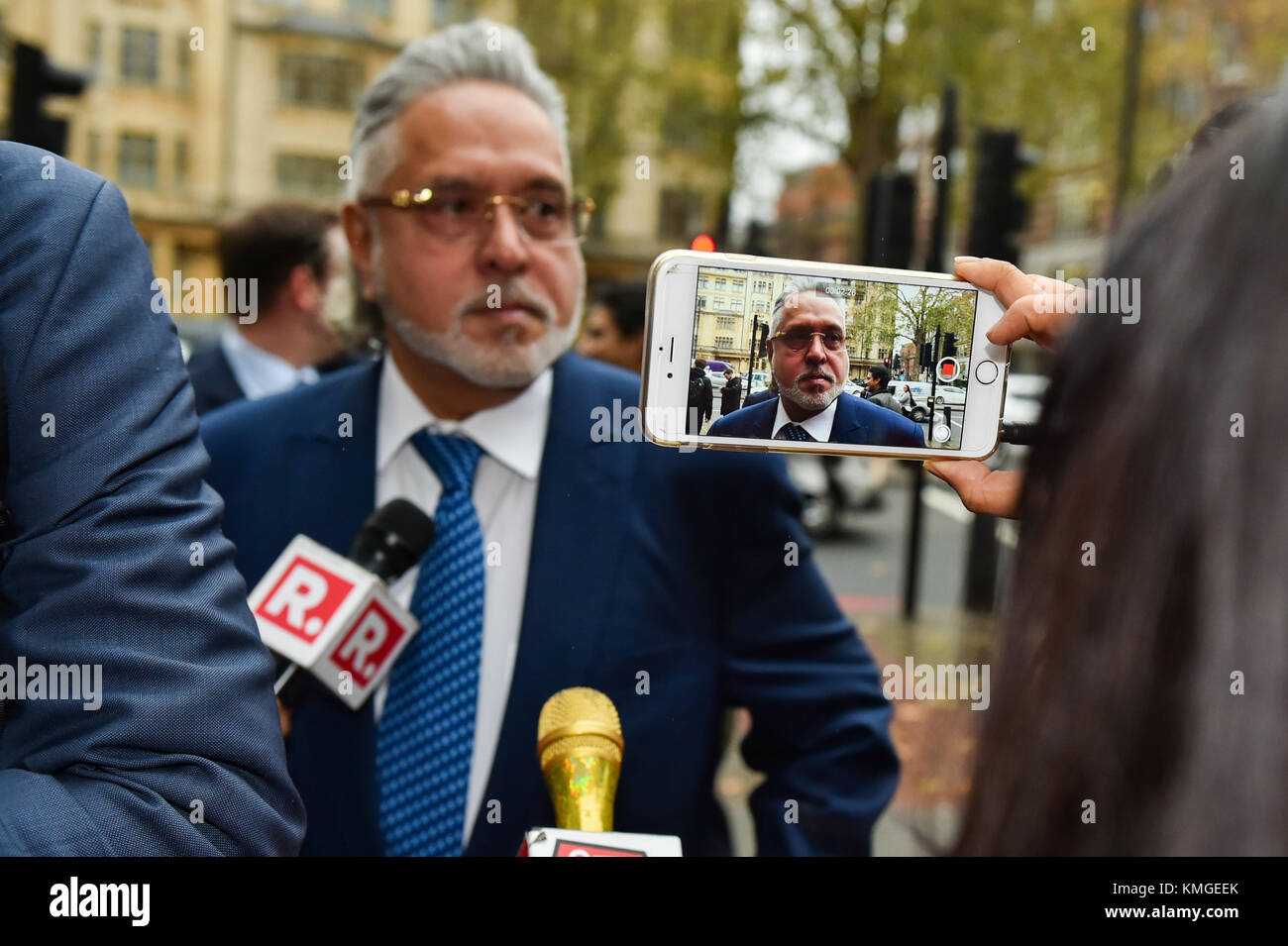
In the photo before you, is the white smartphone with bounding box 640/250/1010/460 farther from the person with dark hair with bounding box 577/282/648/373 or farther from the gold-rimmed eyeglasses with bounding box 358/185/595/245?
the person with dark hair with bounding box 577/282/648/373

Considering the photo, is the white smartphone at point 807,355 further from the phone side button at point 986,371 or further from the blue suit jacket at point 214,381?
the blue suit jacket at point 214,381

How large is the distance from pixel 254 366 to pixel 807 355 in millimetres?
3363

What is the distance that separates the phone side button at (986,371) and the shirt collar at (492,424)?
802 mm

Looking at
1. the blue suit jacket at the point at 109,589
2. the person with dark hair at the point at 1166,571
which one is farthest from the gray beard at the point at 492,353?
the person with dark hair at the point at 1166,571

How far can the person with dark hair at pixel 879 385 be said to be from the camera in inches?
50.6

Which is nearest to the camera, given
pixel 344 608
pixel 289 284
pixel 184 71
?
pixel 344 608

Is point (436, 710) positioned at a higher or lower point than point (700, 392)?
lower

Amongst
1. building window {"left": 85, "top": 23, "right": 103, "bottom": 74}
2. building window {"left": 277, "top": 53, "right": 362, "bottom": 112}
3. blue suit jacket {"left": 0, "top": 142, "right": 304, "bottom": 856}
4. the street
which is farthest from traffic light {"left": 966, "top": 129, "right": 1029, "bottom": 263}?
building window {"left": 277, "top": 53, "right": 362, "bottom": 112}

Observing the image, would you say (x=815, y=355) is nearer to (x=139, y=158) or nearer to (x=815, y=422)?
(x=815, y=422)

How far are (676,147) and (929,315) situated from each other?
1672cm

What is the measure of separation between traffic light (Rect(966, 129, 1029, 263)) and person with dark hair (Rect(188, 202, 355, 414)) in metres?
2.83

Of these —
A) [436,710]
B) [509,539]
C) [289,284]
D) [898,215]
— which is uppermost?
[898,215]

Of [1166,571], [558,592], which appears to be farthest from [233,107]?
[1166,571]

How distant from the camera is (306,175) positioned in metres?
30.6
